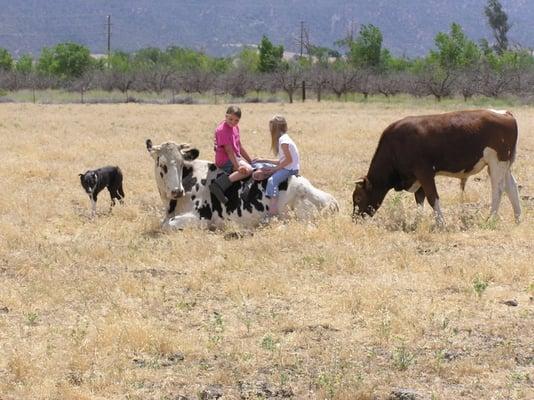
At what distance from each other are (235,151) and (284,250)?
7.82 feet

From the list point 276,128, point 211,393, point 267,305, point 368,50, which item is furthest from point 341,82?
point 211,393

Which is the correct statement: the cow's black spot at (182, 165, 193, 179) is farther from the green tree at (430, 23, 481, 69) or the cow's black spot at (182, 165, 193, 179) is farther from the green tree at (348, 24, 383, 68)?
the green tree at (348, 24, 383, 68)

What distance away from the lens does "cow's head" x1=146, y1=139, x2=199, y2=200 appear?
38.9 ft

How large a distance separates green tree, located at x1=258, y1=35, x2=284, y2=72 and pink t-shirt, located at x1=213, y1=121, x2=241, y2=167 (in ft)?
247

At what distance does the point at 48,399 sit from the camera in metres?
5.87

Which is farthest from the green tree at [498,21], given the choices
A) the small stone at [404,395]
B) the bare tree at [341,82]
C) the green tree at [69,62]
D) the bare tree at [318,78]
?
the small stone at [404,395]

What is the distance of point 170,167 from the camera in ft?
39.2

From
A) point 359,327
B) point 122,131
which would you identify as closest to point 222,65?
point 122,131

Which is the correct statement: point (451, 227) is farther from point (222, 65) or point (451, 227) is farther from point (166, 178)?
point (222, 65)

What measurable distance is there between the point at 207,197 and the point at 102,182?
2198mm

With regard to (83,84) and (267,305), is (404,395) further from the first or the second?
(83,84)

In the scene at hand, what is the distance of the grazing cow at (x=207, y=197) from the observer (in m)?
11.8

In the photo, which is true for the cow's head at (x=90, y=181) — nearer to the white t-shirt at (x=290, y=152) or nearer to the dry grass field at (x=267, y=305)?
the dry grass field at (x=267, y=305)

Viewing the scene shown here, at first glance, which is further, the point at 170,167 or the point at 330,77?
the point at 330,77
